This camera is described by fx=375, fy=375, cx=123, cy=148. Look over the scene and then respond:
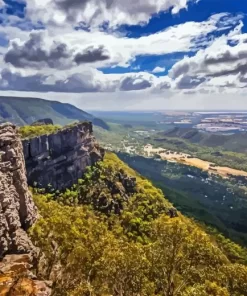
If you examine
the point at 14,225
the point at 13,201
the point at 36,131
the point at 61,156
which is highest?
the point at 13,201

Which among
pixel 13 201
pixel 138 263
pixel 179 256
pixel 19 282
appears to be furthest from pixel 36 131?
pixel 179 256

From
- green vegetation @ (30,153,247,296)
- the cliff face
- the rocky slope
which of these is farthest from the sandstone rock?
the cliff face

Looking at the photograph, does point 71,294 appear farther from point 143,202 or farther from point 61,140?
point 61,140

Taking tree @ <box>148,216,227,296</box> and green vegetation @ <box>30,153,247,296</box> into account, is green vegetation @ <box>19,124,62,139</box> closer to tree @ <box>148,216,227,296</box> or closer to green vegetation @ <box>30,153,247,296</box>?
green vegetation @ <box>30,153,247,296</box>

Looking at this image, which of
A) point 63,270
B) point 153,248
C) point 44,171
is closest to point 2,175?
point 63,270

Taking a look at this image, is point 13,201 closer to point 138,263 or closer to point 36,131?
point 138,263
